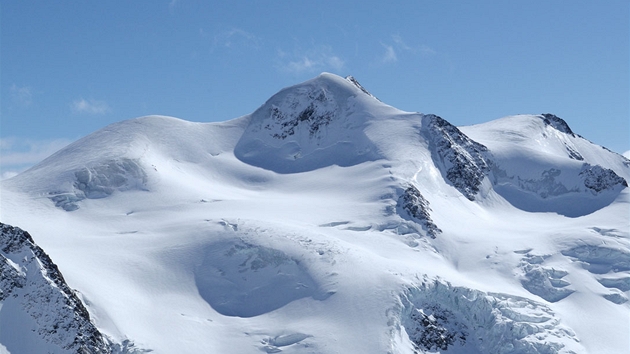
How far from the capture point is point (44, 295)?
155 ft

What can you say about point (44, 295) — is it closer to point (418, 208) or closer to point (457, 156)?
point (418, 208)

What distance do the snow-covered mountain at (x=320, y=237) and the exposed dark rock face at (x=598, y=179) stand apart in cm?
25

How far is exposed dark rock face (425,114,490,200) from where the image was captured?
81.6 metres

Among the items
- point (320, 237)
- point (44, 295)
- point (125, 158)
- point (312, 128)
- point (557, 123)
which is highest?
point (557, 123)

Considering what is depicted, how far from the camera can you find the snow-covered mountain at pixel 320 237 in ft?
169

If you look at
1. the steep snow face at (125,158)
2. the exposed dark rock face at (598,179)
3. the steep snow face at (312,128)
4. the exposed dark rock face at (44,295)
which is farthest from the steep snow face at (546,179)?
the exposed dark rock face at (44,295)

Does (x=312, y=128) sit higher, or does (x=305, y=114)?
(x=305, y=114)

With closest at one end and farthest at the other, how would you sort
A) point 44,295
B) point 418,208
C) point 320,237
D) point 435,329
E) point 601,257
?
1. point 44,295
2. point 435,329
3. point 320,237
4. point 601,257
5. point 418,208

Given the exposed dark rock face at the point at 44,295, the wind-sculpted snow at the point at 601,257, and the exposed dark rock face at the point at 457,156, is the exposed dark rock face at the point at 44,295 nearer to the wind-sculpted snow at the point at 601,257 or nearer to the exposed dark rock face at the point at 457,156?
the wind-sculpted snow at the point at 601,257

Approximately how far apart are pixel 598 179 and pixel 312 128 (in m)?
34.6

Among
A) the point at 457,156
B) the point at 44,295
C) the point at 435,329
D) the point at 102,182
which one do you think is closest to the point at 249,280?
the point at 435,329

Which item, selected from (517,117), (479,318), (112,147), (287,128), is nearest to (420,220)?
(479,318)

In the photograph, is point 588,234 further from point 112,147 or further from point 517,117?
point 112,147

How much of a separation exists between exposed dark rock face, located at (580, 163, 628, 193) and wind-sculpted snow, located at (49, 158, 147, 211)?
5030 cm
